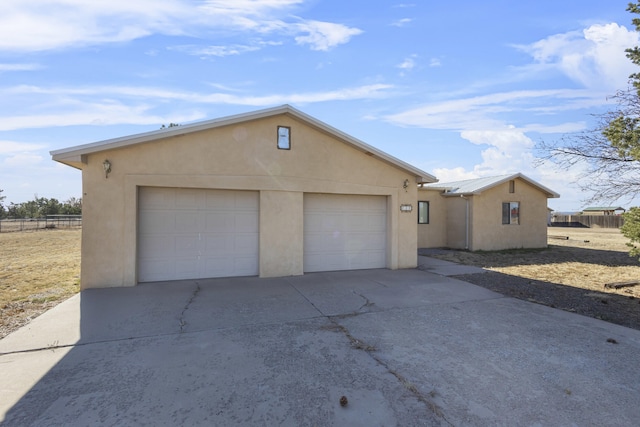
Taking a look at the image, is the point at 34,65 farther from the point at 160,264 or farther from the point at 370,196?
the point at 370,196

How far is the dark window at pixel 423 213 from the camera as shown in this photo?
15898 millimetres

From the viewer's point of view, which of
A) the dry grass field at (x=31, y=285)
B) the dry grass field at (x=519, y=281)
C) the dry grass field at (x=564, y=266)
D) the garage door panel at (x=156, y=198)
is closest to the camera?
the dry grass field at (x=31, y=285)

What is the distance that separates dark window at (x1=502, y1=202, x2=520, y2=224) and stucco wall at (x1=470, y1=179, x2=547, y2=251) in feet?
0.56

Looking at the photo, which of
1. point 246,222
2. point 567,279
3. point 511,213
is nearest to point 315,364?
point 246,222

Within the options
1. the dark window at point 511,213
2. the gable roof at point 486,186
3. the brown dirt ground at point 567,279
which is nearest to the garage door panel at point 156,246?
the brown dirt ground at point 567,279

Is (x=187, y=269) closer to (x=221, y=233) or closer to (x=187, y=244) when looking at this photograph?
(x=187, y=244)

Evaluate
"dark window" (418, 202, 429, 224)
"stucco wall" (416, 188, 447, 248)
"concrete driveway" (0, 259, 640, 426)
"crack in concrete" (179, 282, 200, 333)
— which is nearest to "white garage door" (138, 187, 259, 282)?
"crack in concrete" (179, 282, 200, 333)

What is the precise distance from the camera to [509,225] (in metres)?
15.8

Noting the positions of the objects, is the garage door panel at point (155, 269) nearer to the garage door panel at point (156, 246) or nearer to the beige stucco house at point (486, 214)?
the garage door panel at point (156, 246)

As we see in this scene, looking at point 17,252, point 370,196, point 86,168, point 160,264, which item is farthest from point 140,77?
point 17,252

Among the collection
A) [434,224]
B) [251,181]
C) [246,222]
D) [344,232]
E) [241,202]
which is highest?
[251,181]

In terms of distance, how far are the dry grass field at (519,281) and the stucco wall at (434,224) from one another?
9.36 ft

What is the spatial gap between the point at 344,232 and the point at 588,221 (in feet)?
140

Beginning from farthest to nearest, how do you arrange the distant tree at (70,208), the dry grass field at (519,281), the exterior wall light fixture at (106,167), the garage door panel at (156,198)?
1. the distant tree at (70,208)
2. the garage door panel at (156,198)
3. the exterior wall light fixture at (106,167)
4. the dry grass field at (519,281)
